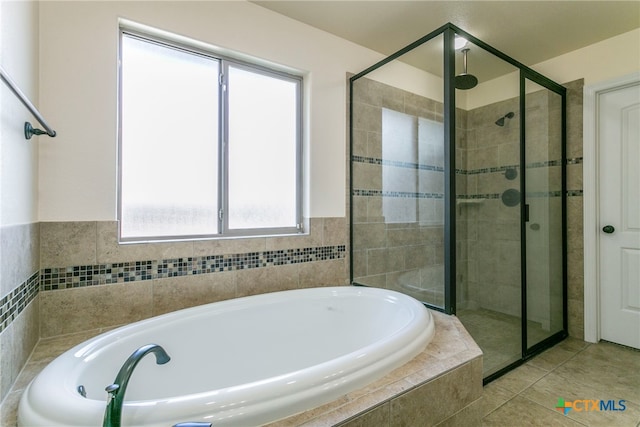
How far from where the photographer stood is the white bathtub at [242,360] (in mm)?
791

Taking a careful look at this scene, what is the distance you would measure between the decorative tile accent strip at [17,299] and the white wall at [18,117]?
251 mm

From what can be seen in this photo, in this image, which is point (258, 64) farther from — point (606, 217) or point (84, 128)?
point (606, 217)

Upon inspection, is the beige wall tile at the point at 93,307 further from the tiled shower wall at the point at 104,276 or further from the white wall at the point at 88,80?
the white wall at the point at 88,80

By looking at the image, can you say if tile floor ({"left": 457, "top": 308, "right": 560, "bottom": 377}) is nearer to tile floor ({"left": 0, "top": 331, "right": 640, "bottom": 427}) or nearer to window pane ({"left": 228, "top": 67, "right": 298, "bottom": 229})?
tile floor ({"left": 0, "top": 331, "right": 640, "bottom": 427})

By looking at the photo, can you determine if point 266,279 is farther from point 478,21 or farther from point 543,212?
point 478,21

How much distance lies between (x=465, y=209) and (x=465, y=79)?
2.76 ft

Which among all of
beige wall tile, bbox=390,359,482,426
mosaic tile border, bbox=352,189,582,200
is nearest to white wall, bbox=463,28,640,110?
mosaic tile border, bbox=352,189,582,200

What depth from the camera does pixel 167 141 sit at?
6.05 ft

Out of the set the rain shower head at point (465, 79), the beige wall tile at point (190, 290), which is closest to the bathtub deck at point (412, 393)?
the beige wall tile at point (190, 290)

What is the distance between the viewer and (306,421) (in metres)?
0.85

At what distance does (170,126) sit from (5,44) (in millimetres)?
829

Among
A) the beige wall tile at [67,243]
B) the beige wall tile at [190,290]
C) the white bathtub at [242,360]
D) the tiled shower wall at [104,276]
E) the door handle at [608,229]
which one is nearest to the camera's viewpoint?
the white bathtub at [242,360]

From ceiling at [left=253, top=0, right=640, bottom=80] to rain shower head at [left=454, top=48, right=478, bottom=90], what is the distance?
0.05 metres

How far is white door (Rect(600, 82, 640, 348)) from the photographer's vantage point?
7.64ft
